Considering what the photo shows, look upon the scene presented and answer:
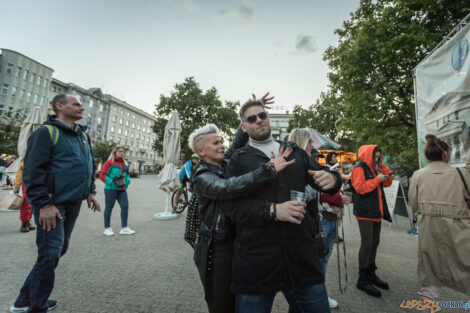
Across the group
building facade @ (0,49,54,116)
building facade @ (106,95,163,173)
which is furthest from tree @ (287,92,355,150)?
building facade @ (0,49,54,116)

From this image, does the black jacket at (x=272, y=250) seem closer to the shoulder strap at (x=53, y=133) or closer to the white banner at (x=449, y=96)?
the shoulder strap at (x=53, y=133)

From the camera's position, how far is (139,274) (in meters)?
3.35

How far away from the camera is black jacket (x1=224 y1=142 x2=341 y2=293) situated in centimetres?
134

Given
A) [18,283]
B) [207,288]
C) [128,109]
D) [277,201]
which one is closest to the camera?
[277,201]

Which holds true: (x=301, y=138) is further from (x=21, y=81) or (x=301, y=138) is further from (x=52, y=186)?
(x=21, y=81)

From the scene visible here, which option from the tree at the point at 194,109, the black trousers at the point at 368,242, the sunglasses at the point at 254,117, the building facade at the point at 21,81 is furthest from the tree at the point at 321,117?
the building facade at the point at 21,81

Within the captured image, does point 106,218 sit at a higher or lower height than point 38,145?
lower

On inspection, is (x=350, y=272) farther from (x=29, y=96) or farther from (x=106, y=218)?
(x=29, y=96)

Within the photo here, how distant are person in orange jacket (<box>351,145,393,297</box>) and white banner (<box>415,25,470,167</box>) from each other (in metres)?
1.13

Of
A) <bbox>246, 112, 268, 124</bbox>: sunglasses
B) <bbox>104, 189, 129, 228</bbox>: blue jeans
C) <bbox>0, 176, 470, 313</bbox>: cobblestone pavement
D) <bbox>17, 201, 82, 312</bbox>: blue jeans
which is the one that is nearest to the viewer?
<bbox>246, 112, 268, 124</bbox>: sunglasses

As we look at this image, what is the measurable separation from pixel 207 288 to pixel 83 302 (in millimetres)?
1944

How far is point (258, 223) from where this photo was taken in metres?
1.31

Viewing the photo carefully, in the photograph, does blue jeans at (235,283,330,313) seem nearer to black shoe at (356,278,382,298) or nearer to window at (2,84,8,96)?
black shoe at (356,278,382,298)

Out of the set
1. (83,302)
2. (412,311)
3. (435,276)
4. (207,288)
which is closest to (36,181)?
(83,302)
